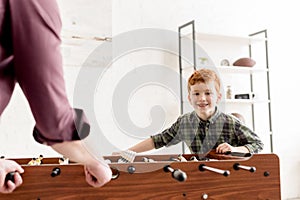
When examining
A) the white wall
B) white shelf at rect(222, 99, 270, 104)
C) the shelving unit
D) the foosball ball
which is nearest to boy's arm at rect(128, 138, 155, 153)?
the white wall

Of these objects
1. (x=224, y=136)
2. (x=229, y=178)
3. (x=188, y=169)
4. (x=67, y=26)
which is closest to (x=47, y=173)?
(x=188, y=169)

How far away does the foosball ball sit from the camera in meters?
1.11

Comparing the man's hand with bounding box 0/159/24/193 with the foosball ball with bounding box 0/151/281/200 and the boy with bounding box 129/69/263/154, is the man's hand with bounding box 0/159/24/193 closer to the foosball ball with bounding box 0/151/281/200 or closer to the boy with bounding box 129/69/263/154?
the foosball ball with bounding box 0/151/281/200

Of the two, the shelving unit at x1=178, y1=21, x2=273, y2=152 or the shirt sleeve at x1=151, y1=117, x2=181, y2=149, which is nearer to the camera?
the shirt sleeve at x1=151, y1=117, x2=181, y2=149

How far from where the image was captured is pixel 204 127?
6.91ft

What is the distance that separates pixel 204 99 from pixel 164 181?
35.4 inches

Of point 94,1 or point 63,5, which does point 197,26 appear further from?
point 63,5

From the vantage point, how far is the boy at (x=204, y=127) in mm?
2025

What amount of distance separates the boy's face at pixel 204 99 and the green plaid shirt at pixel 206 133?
0.04m

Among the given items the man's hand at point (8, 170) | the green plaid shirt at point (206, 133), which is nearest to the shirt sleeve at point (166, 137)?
the green plaid shirt at point (206, 133)

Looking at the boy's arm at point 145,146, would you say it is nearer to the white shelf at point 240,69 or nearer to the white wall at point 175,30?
the white wall at point 175,30

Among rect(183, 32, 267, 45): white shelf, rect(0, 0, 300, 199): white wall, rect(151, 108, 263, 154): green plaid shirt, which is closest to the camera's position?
rect(151, 108, 263, 154): green plaid shirt

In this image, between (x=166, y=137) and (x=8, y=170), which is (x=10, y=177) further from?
(x=166, y=137)

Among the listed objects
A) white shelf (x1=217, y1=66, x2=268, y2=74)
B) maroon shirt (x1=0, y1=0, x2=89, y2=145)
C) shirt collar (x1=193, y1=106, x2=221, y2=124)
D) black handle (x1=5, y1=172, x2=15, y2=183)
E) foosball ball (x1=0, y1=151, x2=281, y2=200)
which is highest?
white shelf (x1=217, y1=66, x2=268, y2=74)
